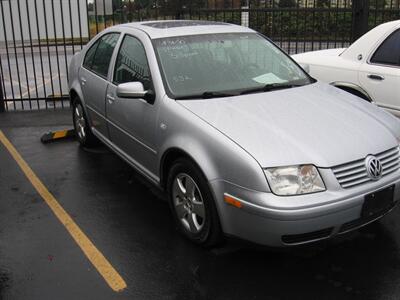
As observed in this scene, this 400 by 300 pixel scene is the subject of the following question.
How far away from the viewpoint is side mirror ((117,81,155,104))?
4.05 metres

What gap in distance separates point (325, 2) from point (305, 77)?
23.8 feet

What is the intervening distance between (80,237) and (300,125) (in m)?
2.00

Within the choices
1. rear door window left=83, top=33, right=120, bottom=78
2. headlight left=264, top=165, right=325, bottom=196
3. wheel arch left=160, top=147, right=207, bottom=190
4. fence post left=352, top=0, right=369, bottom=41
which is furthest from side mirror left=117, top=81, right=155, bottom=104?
fence post left=352, top=0, right=369, bottom=41

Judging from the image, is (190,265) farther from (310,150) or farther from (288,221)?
(310,150)

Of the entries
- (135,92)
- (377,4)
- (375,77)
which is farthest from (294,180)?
(377,4)

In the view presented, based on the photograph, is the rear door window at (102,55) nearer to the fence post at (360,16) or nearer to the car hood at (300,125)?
the car hood at (300,125)

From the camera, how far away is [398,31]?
5.47m

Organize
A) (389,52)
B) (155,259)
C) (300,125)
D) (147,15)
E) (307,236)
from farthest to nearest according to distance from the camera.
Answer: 1. (147,15)
2. (389,52)
3. (155,259)
4. (300,125)
5. (307,236)

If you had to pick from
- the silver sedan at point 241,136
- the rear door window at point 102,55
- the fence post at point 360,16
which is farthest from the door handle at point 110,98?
the fence post at point 360,16

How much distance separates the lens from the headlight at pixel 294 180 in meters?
3.08

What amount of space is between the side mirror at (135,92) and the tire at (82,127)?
6.73ft

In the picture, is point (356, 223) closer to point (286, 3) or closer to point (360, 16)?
point (360, 16)

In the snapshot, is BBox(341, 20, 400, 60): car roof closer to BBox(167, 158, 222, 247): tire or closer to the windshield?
the windshield

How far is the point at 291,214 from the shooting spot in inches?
119
